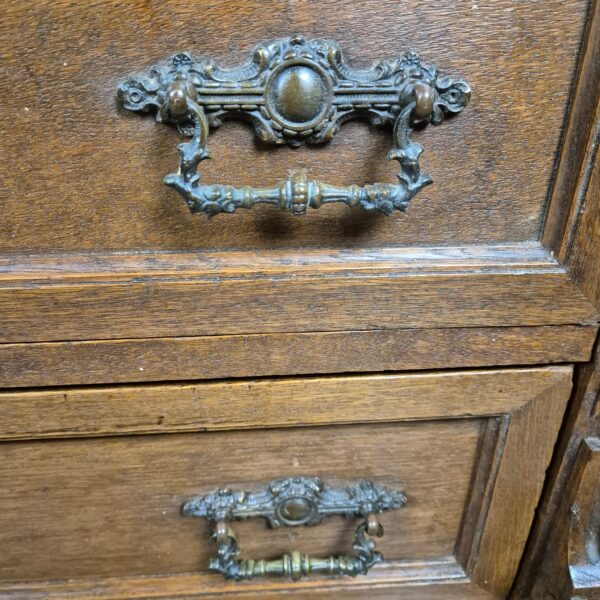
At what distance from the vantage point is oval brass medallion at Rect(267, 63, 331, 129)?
303 millimetres

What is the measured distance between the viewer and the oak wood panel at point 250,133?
0.97ft

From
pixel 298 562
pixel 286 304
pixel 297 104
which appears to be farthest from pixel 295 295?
pixel 298 562

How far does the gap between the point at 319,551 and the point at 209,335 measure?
0.77 feet

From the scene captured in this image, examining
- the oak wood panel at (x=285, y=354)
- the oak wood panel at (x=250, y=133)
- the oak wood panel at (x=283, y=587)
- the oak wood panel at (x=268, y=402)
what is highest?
the oak wood panel at (x=250, y=133)

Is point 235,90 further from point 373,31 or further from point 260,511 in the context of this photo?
point 260,511

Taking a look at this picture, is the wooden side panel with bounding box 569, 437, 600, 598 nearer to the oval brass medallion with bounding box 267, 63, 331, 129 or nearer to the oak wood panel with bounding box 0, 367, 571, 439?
the oak wood panel with bounding box 0, 367, 571, 439

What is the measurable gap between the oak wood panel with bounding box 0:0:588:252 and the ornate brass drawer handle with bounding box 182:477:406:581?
200 mm

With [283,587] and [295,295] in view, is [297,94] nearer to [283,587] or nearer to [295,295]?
[295,295]

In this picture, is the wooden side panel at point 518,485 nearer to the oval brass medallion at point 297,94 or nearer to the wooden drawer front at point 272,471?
the wooden drawer front at point 272,471

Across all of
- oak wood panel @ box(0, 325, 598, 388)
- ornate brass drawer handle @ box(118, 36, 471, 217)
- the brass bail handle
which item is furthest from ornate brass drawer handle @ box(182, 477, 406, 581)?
ornate brass drawer handle @ box(118, 36, 471, 217)

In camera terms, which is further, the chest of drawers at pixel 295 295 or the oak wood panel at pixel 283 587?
the oak wood panel at pixel 283 587

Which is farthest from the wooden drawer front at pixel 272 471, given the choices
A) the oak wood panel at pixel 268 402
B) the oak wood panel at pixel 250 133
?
the oak wood panel at pixel 250 133

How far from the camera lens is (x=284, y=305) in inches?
14.3

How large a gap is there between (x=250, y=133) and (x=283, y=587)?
1.25 feet
